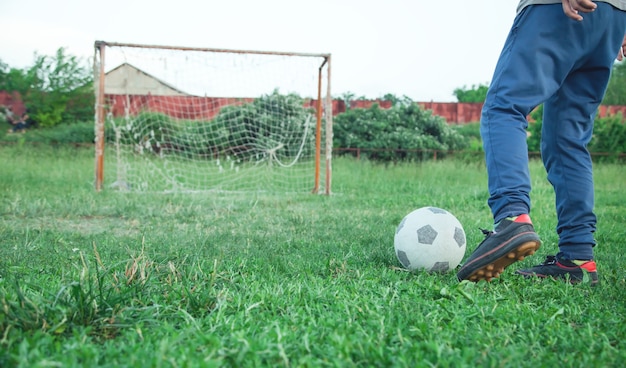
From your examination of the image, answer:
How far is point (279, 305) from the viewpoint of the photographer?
183cm

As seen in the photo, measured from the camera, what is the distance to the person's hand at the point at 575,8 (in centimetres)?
200

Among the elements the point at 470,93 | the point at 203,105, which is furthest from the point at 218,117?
the point at 470,93

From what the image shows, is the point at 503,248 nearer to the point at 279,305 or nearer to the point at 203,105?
the point at 279,305

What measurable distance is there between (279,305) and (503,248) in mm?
882

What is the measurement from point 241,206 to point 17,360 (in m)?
4.13

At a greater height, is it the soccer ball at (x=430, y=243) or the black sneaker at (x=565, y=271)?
the soccer ball at (x=430, y=243)

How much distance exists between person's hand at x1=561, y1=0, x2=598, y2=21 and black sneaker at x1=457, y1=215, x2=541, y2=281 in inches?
31.2

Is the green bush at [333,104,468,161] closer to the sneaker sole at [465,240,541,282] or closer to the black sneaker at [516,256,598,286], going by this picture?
the black sneaker at [516,256,598,286]

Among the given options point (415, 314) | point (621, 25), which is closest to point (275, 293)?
point (415, 314)

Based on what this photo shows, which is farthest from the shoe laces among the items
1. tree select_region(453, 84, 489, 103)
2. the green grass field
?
tree select_region(453, 84, 489, 103)

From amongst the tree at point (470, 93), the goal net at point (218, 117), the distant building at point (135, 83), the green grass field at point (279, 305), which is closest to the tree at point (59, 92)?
→ the distant building at point (135, 83)

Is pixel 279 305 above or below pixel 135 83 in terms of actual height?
below

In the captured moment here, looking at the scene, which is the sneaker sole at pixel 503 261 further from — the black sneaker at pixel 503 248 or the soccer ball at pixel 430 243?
the soccer ball at pixel 430 243

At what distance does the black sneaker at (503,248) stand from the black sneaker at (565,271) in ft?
1.21
